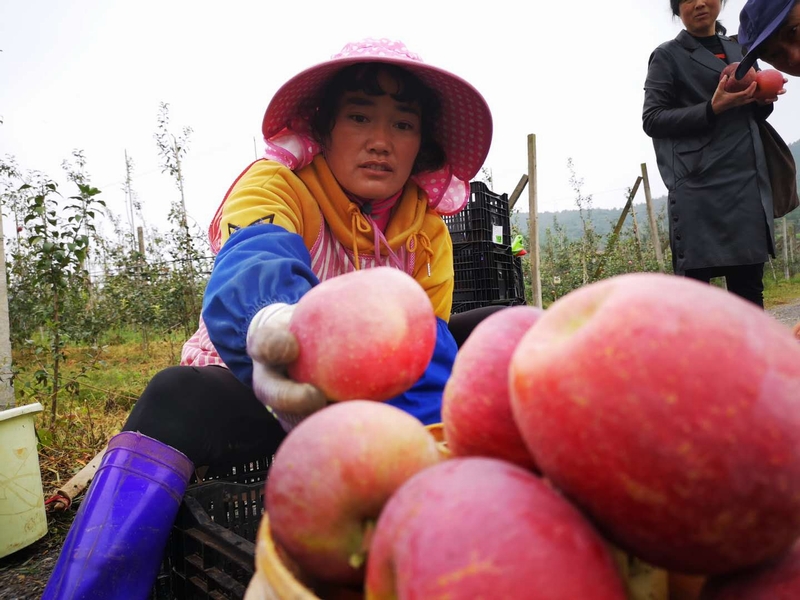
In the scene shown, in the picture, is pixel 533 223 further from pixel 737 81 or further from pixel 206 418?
pixel 206 418

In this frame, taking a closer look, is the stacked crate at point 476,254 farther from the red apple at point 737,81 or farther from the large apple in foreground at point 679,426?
the large apple in foreground at point 679,426

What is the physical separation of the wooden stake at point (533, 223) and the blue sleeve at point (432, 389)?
422 centimetres

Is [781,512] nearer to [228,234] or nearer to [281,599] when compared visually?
[281,599]

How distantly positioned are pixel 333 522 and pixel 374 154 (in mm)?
1363

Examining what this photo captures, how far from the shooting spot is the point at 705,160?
9.29 ft

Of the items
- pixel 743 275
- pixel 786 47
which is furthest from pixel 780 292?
pixel 786 47

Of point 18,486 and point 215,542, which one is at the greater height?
point 215,542

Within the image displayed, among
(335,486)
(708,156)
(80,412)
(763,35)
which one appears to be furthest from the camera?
(80,412)

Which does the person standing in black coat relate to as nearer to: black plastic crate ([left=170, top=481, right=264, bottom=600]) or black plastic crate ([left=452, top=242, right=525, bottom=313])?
black plastic crate ([left=452, top=242, right=525, bottom=313])

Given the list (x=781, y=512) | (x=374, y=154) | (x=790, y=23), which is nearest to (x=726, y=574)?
(x=781, y=512)

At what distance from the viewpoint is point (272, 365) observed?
38.7 inches

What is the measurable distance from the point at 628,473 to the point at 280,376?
0.64m

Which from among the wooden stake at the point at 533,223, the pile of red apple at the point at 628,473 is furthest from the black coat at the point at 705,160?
the wooden stake at the point at 533,223

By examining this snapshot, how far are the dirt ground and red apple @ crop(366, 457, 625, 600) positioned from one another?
6.73 ft
